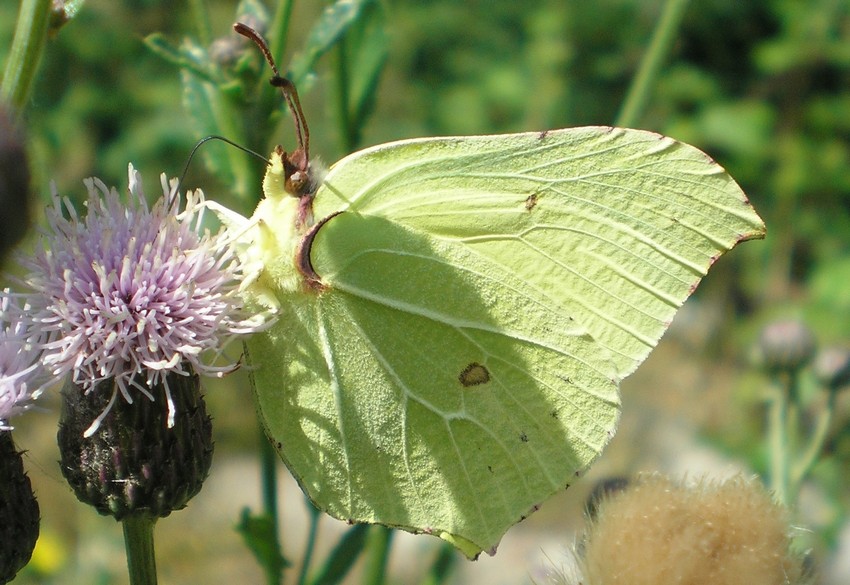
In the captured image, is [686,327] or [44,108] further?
[686,327]

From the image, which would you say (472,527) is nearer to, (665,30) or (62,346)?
(62,346)

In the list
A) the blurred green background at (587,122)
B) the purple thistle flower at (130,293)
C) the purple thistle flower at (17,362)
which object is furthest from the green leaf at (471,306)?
the blurred green background at (587,122)

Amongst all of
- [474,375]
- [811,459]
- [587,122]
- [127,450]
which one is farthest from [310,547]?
[587,122]

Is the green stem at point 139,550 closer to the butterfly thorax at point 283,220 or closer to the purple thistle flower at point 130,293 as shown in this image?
the purple thistle flower at point 130,293

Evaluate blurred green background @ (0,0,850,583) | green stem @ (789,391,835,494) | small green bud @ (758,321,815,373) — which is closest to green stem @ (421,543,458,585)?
green stem @ (789,391,835,494)

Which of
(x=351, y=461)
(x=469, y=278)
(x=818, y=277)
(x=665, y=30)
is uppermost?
(x=665, y=30)

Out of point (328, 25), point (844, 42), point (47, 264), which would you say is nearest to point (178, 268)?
point (47, 264)

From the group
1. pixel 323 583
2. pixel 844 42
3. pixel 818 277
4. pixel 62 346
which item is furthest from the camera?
pixel 844 42
